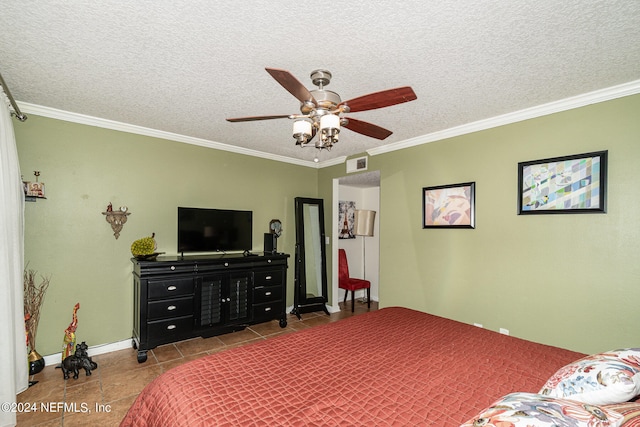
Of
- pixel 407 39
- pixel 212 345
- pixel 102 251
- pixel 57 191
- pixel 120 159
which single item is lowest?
pixel 212 345

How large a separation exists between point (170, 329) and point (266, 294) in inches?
50.1

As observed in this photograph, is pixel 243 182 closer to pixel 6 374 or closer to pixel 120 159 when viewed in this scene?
pixel 120 159

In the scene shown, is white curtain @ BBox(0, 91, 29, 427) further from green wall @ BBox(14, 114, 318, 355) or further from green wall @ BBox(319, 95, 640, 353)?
green wall @ BBox(319, 95, 640, 353)

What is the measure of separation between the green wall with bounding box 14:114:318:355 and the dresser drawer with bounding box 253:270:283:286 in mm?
1172

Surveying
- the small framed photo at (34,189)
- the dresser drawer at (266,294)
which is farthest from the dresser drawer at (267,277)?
the small framed photo at (34,189)

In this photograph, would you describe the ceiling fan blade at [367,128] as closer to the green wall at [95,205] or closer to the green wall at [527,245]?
the green wall at [527,245]

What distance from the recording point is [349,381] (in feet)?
4.55

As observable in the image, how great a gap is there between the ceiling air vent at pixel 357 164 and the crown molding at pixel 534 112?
Answer: 0.64 m

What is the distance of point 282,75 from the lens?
1540 millimetres

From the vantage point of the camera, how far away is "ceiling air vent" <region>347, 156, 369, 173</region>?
4.60 meters

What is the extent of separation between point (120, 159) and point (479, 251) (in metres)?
4.34

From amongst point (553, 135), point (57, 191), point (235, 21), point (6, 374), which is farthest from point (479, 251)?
point (57, 191)

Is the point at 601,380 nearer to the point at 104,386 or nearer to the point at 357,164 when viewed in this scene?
the point at 104,386

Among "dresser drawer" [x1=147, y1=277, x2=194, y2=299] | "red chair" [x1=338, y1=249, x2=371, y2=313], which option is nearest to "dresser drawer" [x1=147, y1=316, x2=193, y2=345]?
"dresser drawer" [x1=147, y1=277, x2=194, y2=299]
